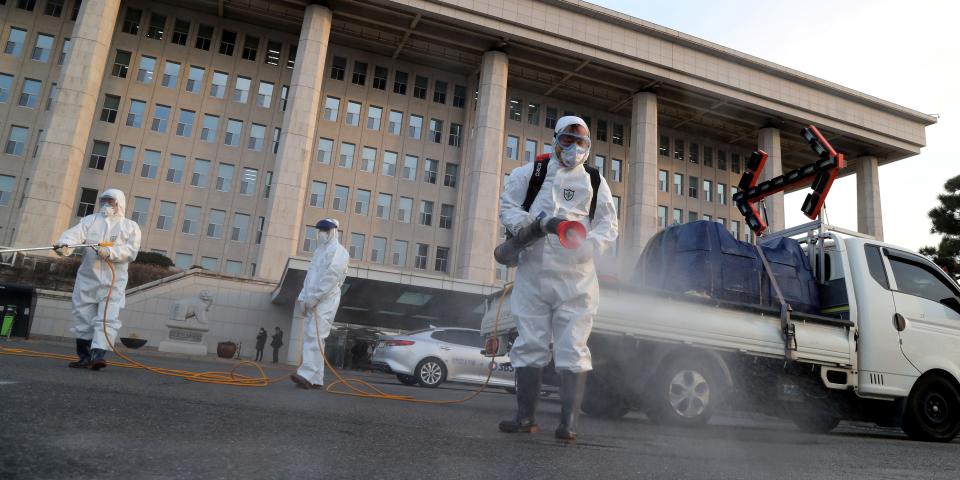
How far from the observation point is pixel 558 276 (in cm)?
393

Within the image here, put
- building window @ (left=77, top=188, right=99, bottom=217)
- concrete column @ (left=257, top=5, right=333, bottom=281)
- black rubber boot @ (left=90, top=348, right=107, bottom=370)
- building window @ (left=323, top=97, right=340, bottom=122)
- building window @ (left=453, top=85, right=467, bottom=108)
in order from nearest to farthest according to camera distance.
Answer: black rubber boot @ (left=90, top=348, right=107, bottom=370), concrete column @ (left=257, top=5, right=333, bottom=281), building window @ (left=77, top=188, right=99, bottom=217), building window @ (left=323, top=97, right=340, bottom=122), building window @ (left=453, top=85, right=467, bottom=108)

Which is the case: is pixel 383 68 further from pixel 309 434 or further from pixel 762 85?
pixel 309 434

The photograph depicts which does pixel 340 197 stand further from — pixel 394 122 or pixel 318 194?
pixel 394 122

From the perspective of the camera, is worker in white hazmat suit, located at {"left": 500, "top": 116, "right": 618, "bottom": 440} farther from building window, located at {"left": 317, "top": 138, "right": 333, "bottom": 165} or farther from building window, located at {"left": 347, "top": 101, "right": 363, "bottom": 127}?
building window, located at {"left": 347, "top": 101, "right": 363, "bottom": 127}

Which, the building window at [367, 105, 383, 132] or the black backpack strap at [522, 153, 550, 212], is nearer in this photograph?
the black backpack strap at [522, 153, 550, 212]

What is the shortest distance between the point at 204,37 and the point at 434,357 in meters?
32.0

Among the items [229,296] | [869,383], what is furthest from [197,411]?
[229,296]

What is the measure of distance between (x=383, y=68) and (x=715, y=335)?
36356 millimetres

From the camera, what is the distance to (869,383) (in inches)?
260

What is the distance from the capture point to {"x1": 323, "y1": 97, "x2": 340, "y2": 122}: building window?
37469 millimetres

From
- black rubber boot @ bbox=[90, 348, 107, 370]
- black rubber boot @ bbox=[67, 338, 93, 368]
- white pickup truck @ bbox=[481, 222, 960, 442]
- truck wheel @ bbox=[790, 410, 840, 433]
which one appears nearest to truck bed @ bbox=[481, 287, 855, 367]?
white pickup truck @ bbox=[481, 222, 960, 442]

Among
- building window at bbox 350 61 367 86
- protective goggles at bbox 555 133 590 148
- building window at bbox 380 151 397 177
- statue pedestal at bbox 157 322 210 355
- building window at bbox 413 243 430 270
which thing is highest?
building window at bbox 350 61 367 86

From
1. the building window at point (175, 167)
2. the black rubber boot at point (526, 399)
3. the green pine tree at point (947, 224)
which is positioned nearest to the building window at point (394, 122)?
the building window at point (175, 167)

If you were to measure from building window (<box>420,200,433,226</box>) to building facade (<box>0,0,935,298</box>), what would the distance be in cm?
21
